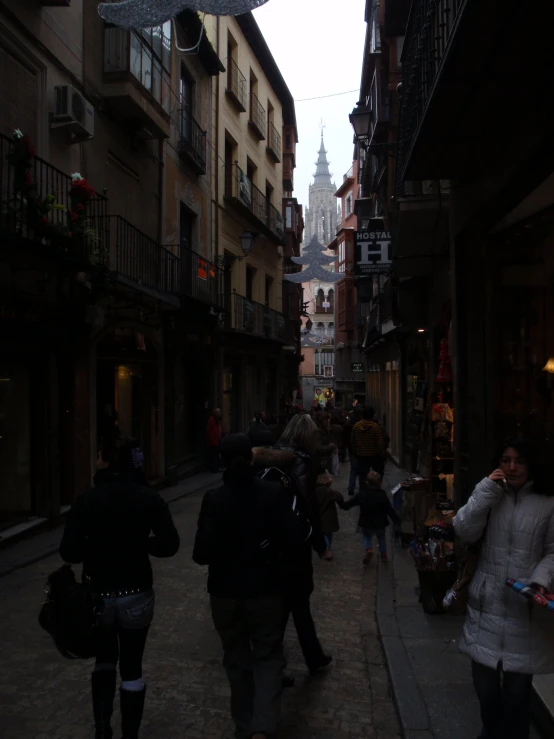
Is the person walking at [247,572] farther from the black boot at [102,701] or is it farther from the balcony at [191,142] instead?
the balcony at [191,142]

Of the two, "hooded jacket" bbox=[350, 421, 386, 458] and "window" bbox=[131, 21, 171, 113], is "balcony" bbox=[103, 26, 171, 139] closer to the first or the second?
"window" bbox=[131, 21, 171, 113]

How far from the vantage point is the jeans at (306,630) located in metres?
4.57

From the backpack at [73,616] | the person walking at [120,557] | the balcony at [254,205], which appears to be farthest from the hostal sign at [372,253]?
the backpack at [73,616]

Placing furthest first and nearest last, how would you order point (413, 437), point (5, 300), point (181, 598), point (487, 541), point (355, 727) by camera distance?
1. point (413, 437)
2. point (5, 300)
3. point (181, 598)
4. point (355, 727)
5. point (487, 541)

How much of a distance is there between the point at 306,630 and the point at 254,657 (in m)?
1.15

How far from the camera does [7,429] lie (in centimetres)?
922

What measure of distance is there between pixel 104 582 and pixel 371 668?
2.48m

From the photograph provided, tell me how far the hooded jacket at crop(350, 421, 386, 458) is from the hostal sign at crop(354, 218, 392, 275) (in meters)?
6.00

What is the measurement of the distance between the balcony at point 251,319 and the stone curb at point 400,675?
13873 mm

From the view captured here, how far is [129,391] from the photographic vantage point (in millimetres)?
13328

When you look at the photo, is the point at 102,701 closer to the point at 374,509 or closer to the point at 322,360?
the point at 374,509

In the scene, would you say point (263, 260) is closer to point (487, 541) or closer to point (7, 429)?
point (7, 429)

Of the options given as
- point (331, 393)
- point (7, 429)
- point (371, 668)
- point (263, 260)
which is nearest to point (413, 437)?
point (7, 429)

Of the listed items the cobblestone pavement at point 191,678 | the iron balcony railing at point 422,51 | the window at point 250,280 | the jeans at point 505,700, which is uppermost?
the window at point 250,280
